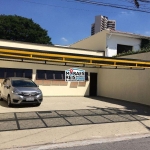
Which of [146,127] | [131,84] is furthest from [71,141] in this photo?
[131,84]

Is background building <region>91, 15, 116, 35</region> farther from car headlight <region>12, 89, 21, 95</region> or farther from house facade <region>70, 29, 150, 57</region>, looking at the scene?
car headlight <region>12, 89, 21, 95</region>

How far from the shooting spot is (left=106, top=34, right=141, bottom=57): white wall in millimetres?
17794

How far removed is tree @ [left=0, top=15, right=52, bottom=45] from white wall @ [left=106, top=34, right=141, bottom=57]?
80.2 ft

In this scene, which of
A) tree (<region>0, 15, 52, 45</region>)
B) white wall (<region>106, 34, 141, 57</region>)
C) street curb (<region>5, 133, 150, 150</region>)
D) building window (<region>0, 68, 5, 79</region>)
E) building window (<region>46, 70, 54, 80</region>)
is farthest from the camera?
tree (<region>0, 15, 52, 45</region>)

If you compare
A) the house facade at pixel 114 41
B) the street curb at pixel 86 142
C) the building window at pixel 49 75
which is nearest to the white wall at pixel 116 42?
the house facade at pixel 114 41

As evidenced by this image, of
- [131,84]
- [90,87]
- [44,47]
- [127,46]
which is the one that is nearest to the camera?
[131,84]

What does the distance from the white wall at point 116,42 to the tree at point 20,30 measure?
2445 cm

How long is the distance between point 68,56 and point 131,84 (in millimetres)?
7751

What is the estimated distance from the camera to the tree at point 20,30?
36.9m

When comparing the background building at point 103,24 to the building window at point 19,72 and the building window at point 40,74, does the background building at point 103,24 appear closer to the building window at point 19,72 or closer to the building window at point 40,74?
the building window at point 40,74

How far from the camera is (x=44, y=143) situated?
5156mm

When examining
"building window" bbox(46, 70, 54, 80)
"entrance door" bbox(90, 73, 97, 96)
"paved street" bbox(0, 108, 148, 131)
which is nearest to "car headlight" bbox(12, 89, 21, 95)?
"paved street" bbox(0, 108, 148, 131)

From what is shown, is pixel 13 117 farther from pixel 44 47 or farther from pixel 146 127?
pixel 44 47

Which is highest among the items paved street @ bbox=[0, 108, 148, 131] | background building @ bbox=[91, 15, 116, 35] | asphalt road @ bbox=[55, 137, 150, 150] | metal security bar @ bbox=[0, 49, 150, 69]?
background building @ bbox=[91, 15, 116, 35]
